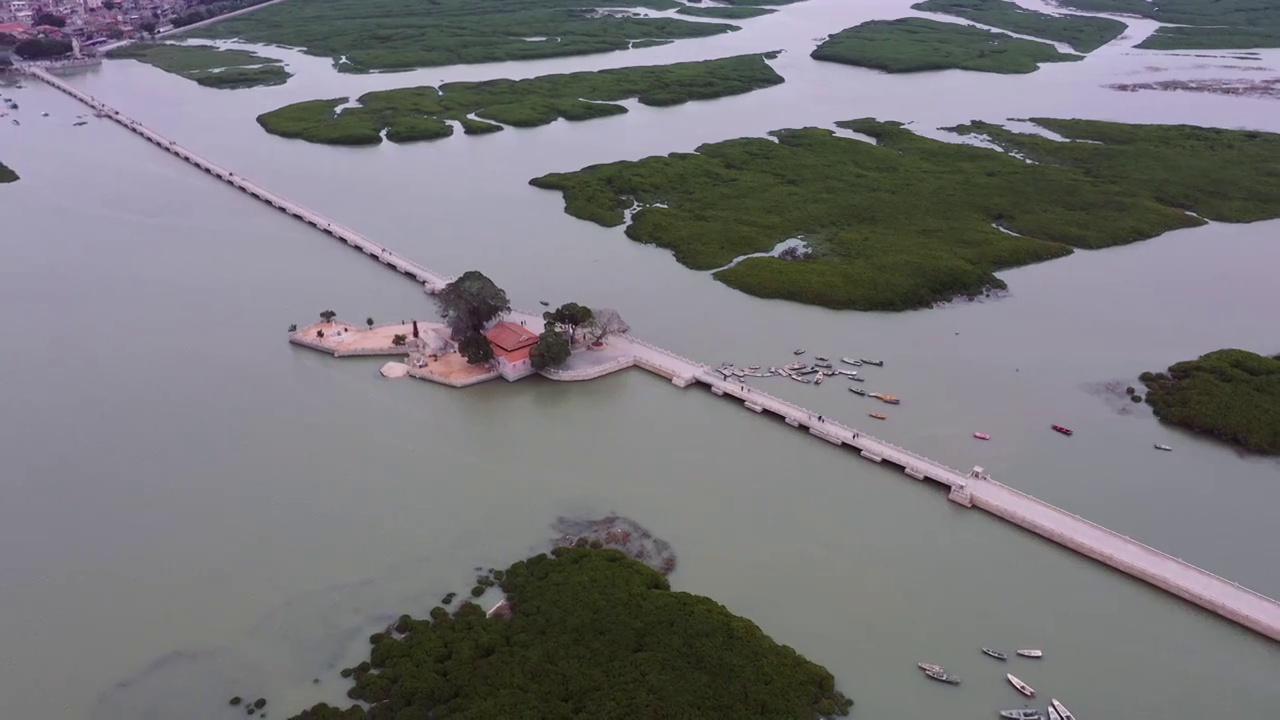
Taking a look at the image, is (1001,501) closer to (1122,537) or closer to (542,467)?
(1122,537)

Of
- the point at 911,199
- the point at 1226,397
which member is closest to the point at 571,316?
A: the point at 1226,397

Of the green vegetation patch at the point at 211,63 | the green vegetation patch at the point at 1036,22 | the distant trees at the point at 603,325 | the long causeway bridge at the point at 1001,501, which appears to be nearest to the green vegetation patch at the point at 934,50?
the green vegetation patch at the point at 1036,22

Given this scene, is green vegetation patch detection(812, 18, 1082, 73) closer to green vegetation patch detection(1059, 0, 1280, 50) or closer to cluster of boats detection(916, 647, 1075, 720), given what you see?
green vegetation patch detection(1059, 0, 1280, 50)

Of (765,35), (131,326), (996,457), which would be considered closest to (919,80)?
(765,35)

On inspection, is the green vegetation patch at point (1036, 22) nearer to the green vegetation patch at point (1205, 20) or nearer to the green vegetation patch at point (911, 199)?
the green vegetation patch at point (1205, 20)

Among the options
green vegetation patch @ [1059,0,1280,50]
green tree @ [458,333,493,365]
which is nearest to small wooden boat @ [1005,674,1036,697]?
green tree @ [458,333,493,365]

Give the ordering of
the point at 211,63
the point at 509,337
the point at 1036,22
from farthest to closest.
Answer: the point at 1036,22
the point at 211,63
the point at 509,337
